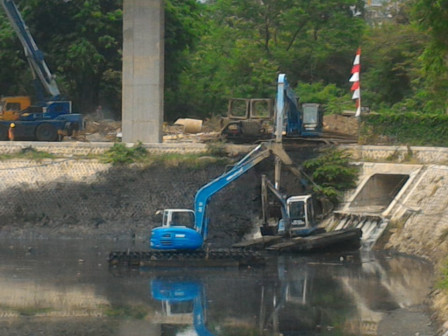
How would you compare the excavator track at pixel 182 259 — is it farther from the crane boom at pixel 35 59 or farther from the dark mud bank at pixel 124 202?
the crane boom at pixel 35 59

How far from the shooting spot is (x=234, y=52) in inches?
2552

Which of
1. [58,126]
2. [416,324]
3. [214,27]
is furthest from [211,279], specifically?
[214,27]

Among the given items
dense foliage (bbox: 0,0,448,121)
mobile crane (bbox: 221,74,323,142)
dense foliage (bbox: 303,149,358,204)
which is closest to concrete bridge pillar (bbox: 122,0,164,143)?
mobile crane (bbox: 221,74,323,142)

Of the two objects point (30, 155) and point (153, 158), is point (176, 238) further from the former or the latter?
point (30, 155)

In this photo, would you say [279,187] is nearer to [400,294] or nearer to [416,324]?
[400,294]

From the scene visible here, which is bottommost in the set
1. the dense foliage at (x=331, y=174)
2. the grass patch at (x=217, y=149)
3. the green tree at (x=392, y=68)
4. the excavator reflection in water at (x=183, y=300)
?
the excavator reflection in water at (x=183, y=300)

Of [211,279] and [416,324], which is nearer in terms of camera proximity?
[416,324]

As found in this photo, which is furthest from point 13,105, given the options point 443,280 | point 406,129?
A: point 443,280

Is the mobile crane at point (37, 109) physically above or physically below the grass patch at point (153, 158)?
above

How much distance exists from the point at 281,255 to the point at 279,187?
202 inches

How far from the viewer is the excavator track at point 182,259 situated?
35812 millimetres

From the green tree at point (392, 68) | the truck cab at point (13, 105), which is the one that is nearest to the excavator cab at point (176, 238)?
the truck cab at point (13, 105)

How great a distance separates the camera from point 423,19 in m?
38.3

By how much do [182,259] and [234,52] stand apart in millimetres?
30529
